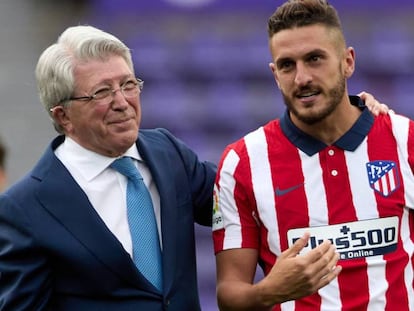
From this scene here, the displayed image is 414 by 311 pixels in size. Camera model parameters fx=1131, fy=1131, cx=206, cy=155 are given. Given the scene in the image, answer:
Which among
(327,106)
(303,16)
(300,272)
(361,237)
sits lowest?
(300,272)

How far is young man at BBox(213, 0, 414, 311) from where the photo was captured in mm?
3438

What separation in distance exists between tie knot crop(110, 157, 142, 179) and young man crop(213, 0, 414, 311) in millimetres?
266

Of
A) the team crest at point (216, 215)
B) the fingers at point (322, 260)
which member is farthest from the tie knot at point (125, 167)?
the fingers at point (322, 260)

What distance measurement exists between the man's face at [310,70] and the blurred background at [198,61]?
4379mm

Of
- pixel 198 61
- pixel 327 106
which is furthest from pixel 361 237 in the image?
pixel 198 61

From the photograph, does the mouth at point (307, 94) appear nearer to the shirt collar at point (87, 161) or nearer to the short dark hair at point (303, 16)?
the short dark hair at point (303, 16)

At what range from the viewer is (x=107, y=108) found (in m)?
3.46

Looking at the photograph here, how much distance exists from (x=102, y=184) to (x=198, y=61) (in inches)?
193

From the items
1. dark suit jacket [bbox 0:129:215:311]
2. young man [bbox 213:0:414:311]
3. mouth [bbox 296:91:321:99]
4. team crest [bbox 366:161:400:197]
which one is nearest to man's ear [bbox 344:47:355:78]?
young man [bbox 213:0:414:311]

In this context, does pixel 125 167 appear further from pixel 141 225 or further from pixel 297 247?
pixel 297 247

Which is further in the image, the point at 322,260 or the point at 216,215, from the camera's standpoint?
the point at 216,215

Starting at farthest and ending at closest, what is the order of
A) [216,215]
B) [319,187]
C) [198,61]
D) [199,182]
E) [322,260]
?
[198,61], [199,182], [216,215], [319,187], [322,260]

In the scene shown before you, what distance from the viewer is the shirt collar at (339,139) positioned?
3537 millimetres

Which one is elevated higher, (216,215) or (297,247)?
(216,215)
